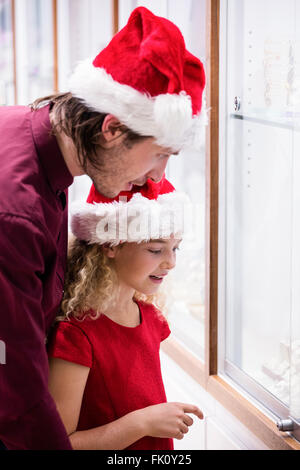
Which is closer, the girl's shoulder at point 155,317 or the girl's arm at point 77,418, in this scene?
the girl's arm at point 77,418

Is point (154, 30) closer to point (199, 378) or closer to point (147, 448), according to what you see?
point (147, 448)

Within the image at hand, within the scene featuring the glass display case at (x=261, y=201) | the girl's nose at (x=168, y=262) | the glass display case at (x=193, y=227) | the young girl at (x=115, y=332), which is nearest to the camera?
the young girl at (x=115, y=332)

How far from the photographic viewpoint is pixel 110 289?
1355 mm

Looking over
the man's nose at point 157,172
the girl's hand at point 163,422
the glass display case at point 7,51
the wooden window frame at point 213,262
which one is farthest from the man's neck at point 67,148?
the glass display case at point 7,51

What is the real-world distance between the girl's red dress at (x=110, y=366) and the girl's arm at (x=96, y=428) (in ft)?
0.11

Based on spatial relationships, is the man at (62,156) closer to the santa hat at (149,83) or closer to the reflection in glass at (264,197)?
the santa hat at (149,83)

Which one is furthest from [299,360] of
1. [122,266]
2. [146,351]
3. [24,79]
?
[24,79]

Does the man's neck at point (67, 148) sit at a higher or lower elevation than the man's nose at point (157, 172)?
higher

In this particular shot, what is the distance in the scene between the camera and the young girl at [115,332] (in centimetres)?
126

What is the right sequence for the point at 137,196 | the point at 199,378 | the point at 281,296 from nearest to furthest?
the point at 137,196
the point at 281,296
the point at 199,378

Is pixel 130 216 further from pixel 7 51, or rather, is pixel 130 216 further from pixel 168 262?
pixel 7 51

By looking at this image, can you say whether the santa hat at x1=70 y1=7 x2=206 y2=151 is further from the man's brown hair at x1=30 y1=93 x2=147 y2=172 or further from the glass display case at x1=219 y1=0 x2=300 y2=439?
the glass display case at x1=219 y1=0 x2=300 y2=439

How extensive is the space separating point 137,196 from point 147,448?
1.92 feet

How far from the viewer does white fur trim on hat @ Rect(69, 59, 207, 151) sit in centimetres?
107
